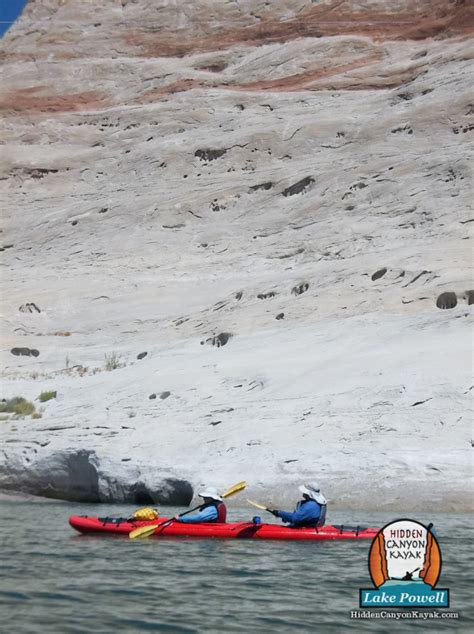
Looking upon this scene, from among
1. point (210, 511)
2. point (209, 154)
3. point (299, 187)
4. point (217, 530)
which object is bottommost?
point (217, 530)

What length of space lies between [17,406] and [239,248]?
1224cm

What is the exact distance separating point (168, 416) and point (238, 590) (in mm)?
10004

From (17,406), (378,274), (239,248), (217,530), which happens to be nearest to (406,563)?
(217,530)

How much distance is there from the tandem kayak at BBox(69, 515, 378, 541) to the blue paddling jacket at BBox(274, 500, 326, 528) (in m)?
0.10

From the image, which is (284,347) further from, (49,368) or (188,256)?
(188,256)

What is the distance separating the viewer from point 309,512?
1252cm

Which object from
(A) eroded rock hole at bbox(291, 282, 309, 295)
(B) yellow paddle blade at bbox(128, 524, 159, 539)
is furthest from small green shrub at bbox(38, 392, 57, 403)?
(B) yellow paddle blade at bbox(128, 524, 159, 539)

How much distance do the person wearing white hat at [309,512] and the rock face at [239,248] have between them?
2.29 metres

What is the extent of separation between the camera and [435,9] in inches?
1748

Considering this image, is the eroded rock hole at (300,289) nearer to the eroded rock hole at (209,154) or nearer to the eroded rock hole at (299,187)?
the eroded rock hole at (299,187)

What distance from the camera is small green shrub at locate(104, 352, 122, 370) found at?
80.1 feet

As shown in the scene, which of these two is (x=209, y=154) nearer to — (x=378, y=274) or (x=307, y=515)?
(x=378, y=274)

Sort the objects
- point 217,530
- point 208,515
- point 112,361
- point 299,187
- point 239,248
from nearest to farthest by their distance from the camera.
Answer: point 217,530 < point 208,515 < point 112,361 < point 239,248 < point 299,187

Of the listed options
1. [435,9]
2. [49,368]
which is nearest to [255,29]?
[435,9]
